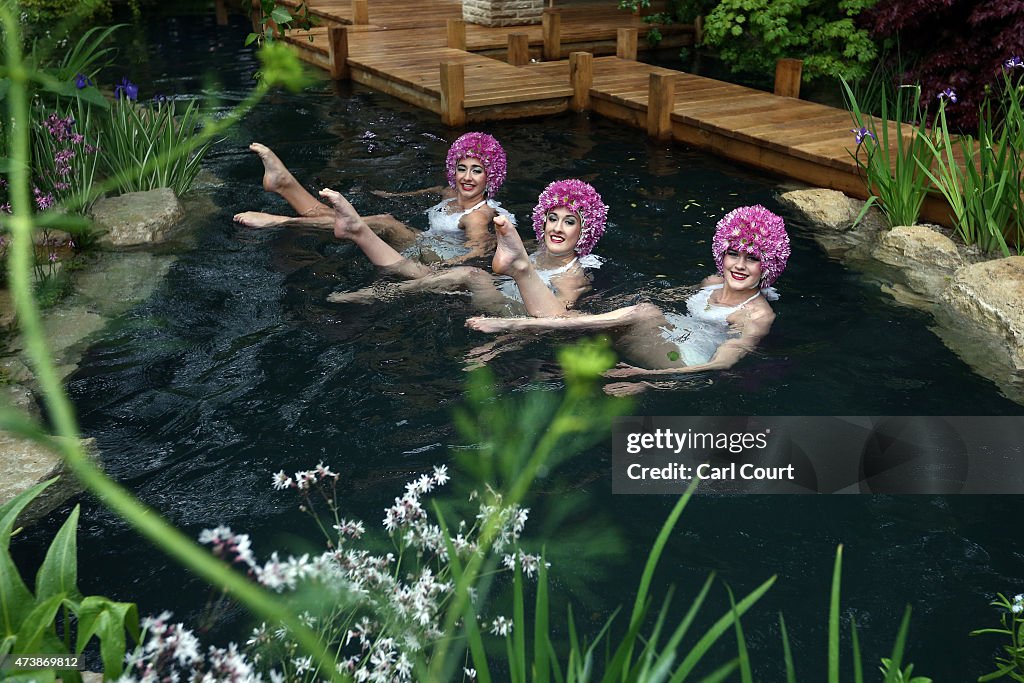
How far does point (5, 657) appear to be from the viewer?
1980 mm

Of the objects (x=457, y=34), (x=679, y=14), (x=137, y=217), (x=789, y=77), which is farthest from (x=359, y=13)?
(x=137, y=217)

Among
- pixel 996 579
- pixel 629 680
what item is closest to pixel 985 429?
pixel 996 579

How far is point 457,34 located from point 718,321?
9127mm

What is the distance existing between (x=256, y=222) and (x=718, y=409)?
381 cm

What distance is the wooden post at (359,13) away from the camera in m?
14.7

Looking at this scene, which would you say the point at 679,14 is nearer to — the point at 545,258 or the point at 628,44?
the point at 628,44

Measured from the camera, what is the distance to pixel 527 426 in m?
2.03

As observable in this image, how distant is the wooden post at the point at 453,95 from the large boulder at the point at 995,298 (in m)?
5.75

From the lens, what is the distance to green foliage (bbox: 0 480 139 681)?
68.8 inches

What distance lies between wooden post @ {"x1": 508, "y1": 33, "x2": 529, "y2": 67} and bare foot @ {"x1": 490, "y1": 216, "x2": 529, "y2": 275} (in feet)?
27.0

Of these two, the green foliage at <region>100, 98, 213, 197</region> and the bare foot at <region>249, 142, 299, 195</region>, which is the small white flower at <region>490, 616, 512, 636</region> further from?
the green foliage at <region>100, 98, 213, 197</region>

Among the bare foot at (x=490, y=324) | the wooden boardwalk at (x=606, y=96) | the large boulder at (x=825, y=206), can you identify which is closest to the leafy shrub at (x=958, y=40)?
the wooden boardwalk at (x=606, y=96)

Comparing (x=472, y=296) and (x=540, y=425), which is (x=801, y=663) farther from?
(x=472, y=296)

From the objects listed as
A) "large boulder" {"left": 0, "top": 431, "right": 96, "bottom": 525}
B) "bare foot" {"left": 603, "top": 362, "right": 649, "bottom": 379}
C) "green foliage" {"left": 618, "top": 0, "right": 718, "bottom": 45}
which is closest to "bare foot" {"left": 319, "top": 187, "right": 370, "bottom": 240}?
"bare foot" {"left": 603, "top": 362, "right": 649, "bottom": 379}
